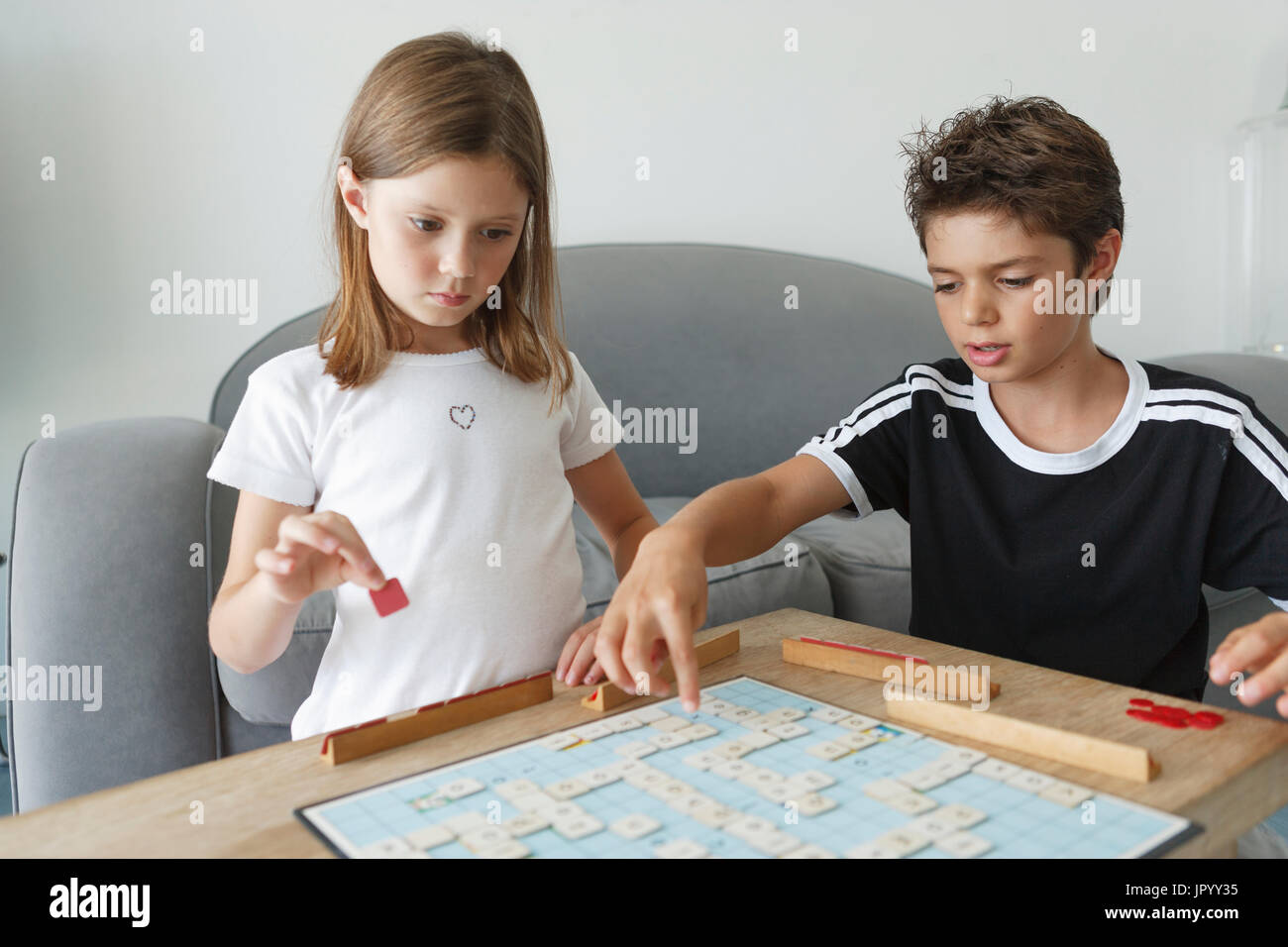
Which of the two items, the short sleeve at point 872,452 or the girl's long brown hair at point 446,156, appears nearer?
the girl's long brown hair at point 446,156

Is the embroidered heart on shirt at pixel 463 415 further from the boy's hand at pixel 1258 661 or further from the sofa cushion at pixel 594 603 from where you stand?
the boy's hand at pixel 1258 661

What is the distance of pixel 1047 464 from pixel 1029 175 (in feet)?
0.87

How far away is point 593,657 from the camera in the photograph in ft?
2.53

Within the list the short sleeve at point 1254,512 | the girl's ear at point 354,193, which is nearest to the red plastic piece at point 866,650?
the short sleeve at point 1254,512

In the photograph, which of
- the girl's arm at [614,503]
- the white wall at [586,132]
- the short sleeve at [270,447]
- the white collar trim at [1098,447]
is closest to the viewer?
the short sleeve at [270,447]

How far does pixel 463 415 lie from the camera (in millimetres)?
947

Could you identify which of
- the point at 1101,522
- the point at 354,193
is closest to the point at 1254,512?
the point at 1101,522

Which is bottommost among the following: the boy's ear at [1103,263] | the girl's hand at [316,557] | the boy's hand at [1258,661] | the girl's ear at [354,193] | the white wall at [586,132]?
the boy's hand at [1258,661]

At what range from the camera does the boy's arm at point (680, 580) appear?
2.18ft

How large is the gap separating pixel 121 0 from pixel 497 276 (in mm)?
1623

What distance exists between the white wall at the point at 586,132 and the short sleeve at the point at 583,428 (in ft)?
4.27

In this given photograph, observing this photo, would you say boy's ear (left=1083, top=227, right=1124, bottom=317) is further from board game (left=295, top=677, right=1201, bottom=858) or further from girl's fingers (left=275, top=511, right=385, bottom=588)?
girl's fingers (left=275, top=511, right=385, bottom=588)

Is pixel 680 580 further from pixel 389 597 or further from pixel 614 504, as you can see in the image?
pixel 614 504

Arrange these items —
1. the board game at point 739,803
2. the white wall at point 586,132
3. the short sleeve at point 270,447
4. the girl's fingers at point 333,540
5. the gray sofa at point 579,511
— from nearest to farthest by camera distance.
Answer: the board game at point 739,803 < the girl's fingers at point 333,540 < the short sleeve at point 270,447 < the gray sofa at point 579,511 < the white wall at point 586,132
